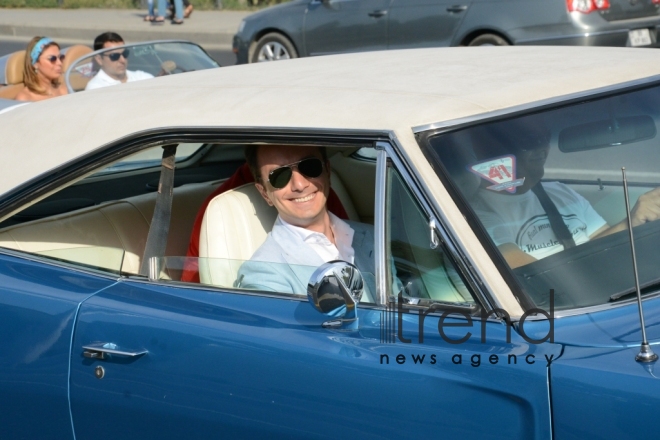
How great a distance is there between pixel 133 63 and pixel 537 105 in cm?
522

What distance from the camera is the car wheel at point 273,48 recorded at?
37.0 ft

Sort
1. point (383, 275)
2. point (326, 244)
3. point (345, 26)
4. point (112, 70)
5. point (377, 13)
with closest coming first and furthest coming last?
1. point (383, 275)
2. point (326, 244)
3. point (112, 70)
4. point (377, 13)
5. point (345, 26)

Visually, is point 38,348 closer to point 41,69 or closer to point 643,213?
point 643,213


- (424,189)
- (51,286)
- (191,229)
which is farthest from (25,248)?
(424,189)

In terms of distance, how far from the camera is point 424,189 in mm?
2225

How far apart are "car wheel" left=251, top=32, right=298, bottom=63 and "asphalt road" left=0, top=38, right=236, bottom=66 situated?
2.04m

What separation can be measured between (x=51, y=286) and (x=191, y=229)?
65 centimetres

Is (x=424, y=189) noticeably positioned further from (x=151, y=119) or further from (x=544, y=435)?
(x=151, y=119)

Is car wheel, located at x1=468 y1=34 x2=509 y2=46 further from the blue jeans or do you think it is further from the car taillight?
the blue jeans

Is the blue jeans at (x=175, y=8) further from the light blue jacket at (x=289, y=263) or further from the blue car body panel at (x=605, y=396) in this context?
the blue car body panel at (x=605, y=396)

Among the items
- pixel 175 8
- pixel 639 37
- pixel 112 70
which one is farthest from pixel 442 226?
pixel 175 8

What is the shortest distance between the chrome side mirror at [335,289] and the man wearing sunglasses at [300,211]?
1.50 ft

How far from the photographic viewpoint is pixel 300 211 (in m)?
2.87

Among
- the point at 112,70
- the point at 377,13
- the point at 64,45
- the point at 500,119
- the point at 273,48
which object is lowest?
the point at 500,119
